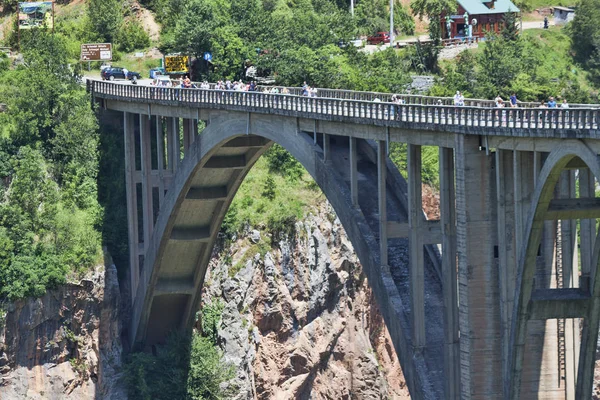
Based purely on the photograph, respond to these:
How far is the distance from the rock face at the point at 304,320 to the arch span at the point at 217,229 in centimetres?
356

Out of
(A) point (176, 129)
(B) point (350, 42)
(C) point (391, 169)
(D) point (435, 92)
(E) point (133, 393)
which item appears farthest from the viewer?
(B) point (350, 42)

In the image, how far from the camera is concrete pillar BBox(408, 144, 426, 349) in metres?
60.7

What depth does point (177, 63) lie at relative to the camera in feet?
365

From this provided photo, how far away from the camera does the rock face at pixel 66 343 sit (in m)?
89.6

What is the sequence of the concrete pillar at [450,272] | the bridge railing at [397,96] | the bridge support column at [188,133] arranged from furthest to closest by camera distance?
the bridge support column at [188,133], the bridge railing at [397,96], the concrete pillar at [450,272]

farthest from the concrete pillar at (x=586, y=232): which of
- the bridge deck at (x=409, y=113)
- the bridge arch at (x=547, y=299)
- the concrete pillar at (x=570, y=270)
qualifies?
→ the bridge deck at (x=409, y=113)

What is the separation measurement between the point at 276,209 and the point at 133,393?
16.7m

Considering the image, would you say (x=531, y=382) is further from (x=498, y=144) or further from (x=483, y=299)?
(x=498, y=144)

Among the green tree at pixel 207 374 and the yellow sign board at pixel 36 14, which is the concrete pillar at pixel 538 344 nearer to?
the green tree at pixel 207 374

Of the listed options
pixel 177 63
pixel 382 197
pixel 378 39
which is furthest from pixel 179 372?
pixel 378 39

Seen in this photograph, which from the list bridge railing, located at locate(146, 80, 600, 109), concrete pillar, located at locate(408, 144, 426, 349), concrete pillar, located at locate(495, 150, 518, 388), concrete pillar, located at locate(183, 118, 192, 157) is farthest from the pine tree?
concrete pillar, located at locate(495, 150, 518, 388)

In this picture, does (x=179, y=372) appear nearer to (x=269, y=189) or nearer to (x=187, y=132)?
(x=269, y=189)

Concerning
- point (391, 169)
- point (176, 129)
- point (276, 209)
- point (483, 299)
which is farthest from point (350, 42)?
point (483, 299)

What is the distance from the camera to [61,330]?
91062 millimetres
